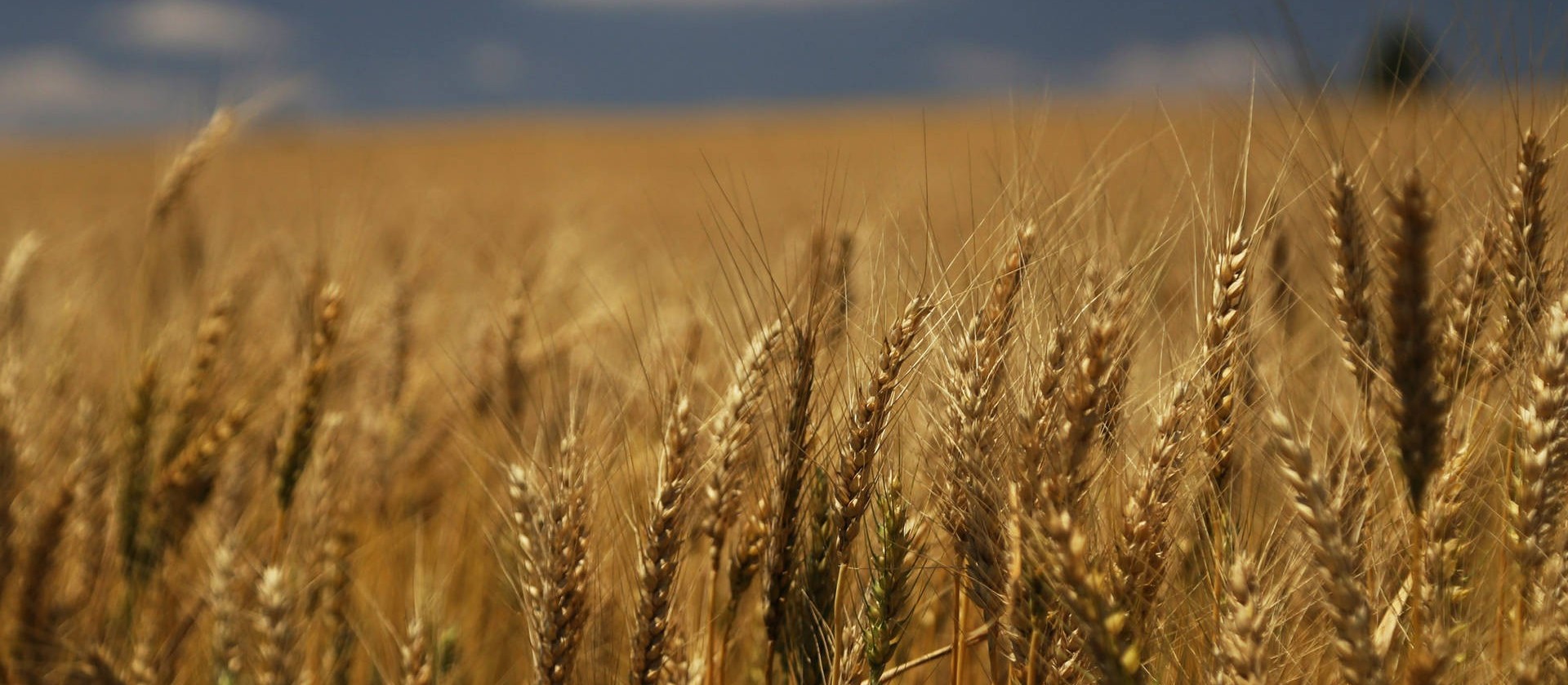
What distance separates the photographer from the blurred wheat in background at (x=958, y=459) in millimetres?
1041

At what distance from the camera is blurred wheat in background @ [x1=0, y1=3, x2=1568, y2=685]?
1.04m

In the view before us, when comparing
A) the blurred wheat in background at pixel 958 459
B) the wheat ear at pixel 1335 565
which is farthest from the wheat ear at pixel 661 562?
the wheat ear at pixel 1335 565

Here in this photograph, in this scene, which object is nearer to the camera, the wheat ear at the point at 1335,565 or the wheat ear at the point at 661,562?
the wheat ear at the point at 1335,565

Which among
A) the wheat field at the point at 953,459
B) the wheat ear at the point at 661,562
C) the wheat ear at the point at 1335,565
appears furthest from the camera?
the wheat ear at the point at 661,562

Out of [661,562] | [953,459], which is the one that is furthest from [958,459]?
[661,562]

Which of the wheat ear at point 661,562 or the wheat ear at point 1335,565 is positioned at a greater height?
the wheat ear at point 1335,565

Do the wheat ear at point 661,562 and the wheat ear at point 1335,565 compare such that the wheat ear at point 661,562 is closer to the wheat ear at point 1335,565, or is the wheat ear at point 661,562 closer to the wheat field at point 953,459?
the wheat field at point 953,459

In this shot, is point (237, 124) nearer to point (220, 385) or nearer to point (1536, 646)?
point (220, 385)

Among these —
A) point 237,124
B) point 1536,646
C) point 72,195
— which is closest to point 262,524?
point 237,124

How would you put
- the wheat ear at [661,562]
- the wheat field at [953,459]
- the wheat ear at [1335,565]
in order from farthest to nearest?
the wheat ear at [661,562] < the wheat field at [953,459] < the wheat ear at [1335,565]

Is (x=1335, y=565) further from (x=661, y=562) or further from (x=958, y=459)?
(x=661, y=562)

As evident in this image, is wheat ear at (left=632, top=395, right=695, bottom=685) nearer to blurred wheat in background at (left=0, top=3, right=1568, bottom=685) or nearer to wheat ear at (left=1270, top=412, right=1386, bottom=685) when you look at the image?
blurred wheat in background at (left=0, top=3, right=1568, bottom=685)

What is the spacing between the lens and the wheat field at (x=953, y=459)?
1.04m

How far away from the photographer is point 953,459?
1.20m
